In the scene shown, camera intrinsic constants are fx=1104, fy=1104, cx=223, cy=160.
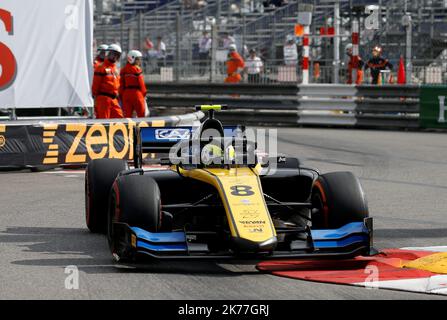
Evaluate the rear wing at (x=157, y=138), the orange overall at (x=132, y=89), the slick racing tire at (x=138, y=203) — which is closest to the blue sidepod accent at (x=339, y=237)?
the slick racing tire at (x=138, y=203)

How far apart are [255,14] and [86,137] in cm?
1614

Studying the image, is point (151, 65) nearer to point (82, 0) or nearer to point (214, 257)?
point (82, 0)

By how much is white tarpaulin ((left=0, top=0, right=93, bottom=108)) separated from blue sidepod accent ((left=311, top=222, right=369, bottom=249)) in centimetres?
1008

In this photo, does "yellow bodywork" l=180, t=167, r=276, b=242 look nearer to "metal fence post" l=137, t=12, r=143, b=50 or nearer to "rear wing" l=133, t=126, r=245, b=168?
"rear wing" l=133, t=126, r=245, b=168

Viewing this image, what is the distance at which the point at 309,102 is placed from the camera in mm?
24188

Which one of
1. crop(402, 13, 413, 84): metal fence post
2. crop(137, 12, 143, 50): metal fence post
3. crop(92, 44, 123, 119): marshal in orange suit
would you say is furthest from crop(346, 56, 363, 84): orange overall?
crop(92, 44, 123, 119): marshal in orange suit

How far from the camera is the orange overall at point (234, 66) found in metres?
26.1

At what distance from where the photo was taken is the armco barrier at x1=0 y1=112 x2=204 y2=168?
15.3 meters

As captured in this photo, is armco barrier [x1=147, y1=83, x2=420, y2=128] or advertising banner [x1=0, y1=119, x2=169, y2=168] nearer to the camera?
advertising banner [x1=0, y1=119, x2=169, y2=168]

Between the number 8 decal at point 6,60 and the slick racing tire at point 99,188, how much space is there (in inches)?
301

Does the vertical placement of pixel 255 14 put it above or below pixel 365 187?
above

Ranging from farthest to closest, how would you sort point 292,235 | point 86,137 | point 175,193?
point 86,137 → point 175,193 → point 292,235

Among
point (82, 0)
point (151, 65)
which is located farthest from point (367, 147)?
point (151, 65)

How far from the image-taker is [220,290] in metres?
7.12
